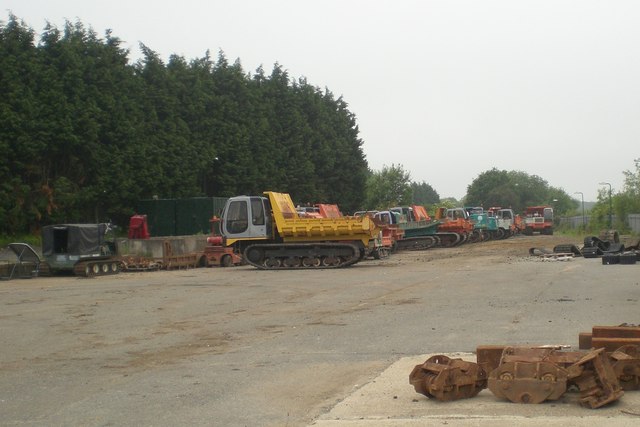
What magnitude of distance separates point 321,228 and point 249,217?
301 cm

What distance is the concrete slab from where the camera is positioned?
7168 mm

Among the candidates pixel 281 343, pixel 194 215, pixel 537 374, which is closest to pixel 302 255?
pixel 281 343

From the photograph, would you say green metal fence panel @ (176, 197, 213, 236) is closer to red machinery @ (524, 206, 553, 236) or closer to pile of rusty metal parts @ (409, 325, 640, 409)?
red machinery @ (524, 206, 553, 236)

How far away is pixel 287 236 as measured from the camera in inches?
1303

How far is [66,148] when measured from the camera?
46.0m

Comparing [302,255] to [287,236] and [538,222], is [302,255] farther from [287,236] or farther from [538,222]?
[538,222]

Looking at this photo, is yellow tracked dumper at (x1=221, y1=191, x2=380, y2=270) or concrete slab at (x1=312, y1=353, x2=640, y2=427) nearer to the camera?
concrete slab at (x1=312, y1=353, x2=640, y2=427)

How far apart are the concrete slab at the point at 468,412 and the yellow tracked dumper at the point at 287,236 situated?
78.0ft

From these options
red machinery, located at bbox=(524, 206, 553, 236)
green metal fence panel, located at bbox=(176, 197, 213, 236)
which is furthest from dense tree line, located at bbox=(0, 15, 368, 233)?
red machinery, located at bbox=(524, 206, 553, 236)

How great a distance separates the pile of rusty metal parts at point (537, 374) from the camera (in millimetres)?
7578

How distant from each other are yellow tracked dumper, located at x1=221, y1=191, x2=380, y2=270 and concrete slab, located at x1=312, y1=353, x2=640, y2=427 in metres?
23.8

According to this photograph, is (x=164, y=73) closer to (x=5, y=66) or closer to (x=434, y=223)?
(x=5, y=66)

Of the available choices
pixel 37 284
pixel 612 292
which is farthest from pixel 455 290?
pixel 37 284

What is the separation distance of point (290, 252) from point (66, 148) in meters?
19.0
